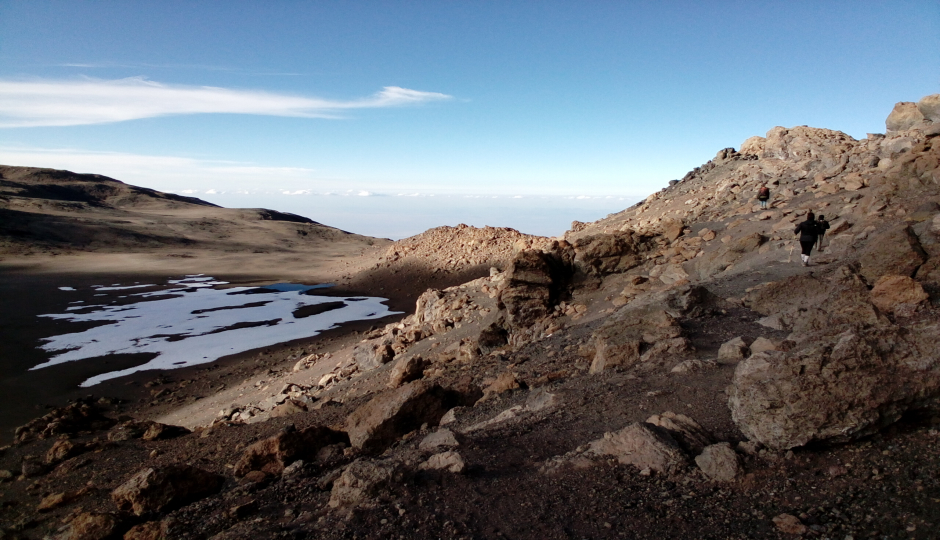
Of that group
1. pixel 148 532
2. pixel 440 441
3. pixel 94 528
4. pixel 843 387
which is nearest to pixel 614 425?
pixel 440 441

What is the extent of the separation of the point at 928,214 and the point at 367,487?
10.3 meters

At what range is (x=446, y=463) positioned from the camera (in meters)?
3.74

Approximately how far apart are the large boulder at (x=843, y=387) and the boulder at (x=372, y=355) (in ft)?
32.4

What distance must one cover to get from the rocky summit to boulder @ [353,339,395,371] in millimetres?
533

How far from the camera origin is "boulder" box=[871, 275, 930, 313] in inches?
218

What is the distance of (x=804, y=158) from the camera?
17.0 m

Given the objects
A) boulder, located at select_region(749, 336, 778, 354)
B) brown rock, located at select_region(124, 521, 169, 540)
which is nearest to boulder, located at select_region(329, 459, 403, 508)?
brown rock, located at select_region(124, 521, 169, 540)

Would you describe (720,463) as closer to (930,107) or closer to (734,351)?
(734,351)

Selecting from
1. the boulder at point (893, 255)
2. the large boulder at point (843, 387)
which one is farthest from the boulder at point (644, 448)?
the boulder at point (893, 255)

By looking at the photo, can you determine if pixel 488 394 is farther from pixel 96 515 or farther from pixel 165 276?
pixel 165 276

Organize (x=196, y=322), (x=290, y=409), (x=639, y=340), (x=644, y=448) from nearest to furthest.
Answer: (x=644, y=448), (x=639, y=340), (x=290, y=409), (x=196, y=322)

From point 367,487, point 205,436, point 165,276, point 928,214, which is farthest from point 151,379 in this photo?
point 165,276

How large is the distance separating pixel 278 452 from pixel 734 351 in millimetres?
4864

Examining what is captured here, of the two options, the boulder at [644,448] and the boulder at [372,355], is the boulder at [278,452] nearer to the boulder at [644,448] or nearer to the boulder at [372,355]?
the boulder at [644,448]
